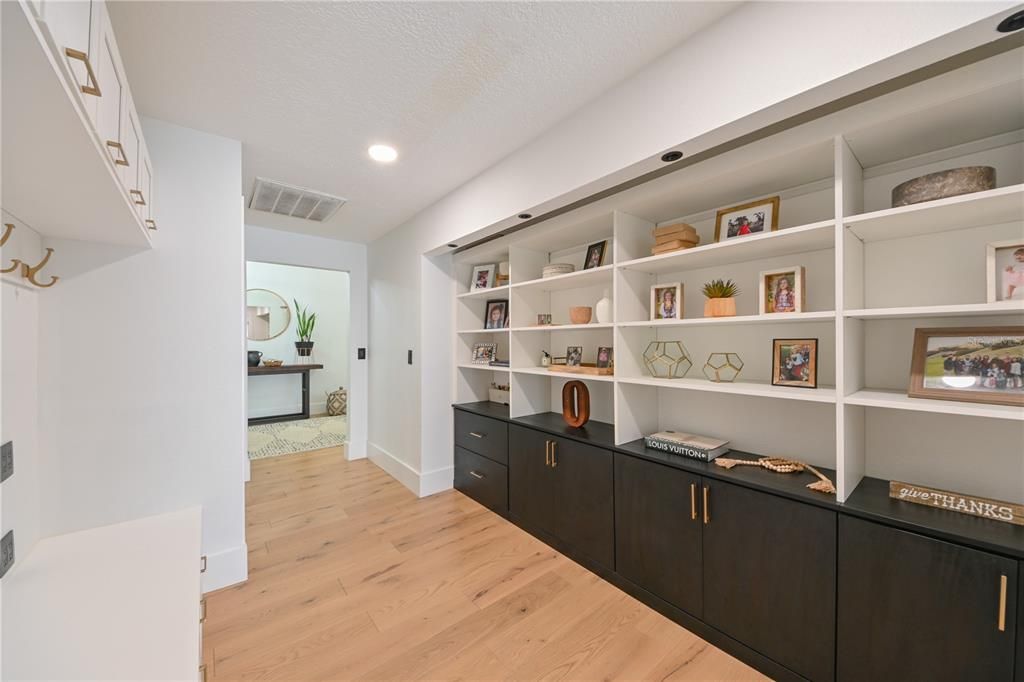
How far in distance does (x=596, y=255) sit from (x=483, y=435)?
158 cm

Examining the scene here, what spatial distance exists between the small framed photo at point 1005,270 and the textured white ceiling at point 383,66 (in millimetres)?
1142

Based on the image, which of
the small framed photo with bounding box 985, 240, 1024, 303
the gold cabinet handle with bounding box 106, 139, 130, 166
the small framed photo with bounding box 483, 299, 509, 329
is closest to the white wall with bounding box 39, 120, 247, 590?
the gold cabinet handle with bounding box 106, 139, 130, 166

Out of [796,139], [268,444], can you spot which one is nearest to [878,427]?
[796,139]

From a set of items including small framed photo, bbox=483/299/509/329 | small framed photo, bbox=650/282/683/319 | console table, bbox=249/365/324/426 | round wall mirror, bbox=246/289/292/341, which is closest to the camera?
small framed photo, bbox=650/282/683/319

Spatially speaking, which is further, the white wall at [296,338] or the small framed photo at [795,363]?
the white wall at [296,338]

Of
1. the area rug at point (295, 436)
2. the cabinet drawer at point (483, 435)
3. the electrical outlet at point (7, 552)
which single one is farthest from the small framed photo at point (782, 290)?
the area rug at point (295, 436)

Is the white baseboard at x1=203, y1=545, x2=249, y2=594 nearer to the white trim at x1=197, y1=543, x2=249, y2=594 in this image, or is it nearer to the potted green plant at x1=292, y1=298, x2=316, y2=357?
the white trim at x1=197, y1=543, x2=249, y2=594

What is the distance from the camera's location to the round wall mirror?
239 inches

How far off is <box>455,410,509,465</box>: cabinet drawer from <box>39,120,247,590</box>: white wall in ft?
5.06

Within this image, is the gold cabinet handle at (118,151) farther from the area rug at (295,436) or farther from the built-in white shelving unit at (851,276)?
the area rug at (295,436)

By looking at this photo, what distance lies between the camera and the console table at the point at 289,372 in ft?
18.4

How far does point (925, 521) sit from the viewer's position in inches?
47.2

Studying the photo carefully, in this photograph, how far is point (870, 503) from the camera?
4.39 ft

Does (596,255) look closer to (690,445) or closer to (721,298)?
(721,298)
